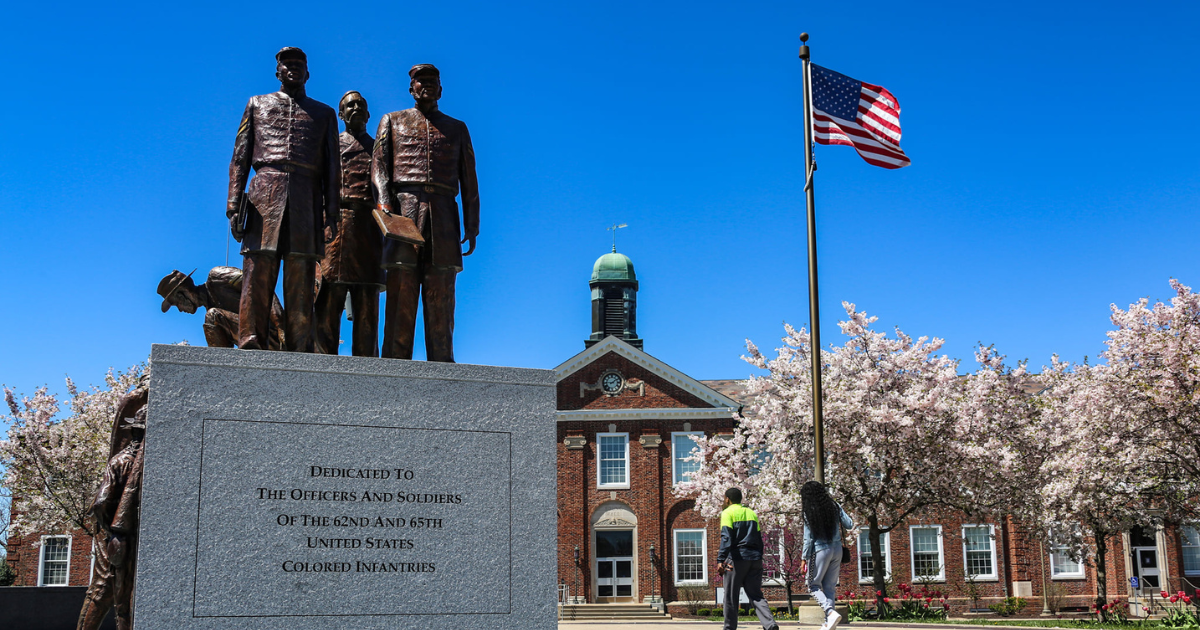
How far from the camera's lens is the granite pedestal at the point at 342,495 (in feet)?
21.3

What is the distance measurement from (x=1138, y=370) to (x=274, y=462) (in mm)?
21353

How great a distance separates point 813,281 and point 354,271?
9.95 meters

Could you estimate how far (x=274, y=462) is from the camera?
6.75 m

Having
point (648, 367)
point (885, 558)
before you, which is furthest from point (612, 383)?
point (885, 558)

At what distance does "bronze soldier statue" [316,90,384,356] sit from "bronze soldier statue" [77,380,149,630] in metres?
1.53

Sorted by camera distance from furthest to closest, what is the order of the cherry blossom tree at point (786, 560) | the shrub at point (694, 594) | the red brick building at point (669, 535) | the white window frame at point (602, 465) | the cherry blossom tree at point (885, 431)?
the white window frame at point (602, 465) → the red brick building at point (669, 535) → the shrub at point (694, 594) → the cherry blossom tree at point (786, 560) → the cherry blossom tree at point (885, 431)

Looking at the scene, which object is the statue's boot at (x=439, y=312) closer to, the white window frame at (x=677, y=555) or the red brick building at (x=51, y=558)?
the white window frame at (x=677, y=555)

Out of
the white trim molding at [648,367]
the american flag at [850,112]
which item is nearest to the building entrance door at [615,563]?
the white trim molding at [648,367]

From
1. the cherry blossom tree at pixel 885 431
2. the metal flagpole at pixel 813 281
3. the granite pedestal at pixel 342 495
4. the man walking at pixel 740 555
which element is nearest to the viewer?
the granite pedestal at pixel 342 495

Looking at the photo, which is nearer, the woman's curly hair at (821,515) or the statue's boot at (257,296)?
the statue's boot at (257,296)

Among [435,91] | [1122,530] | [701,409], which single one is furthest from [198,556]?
[701,409]

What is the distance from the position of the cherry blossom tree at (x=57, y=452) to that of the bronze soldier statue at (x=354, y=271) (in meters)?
21.7

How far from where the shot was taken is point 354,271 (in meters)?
8.47

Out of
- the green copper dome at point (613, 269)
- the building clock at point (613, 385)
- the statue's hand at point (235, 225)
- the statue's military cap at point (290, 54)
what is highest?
the green copper dome at point (613, 269)
